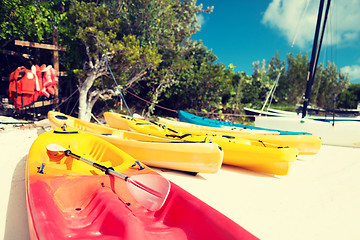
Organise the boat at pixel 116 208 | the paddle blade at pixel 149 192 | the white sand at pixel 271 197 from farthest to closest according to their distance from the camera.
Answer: the white sand at pixel 271 197 < the paddle blade at pixel 149 192 < the boat at pixel 116 208

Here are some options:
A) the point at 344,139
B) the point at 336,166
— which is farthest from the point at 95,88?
the point at 344,139

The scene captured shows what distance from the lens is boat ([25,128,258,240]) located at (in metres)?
1.80

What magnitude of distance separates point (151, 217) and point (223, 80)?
10.3m

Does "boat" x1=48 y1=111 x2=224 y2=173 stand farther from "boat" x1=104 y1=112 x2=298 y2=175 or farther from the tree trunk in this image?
the tree trunk

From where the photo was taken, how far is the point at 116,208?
2059 millimetres

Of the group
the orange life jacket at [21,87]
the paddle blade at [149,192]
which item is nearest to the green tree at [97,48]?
the orange life jacket at [21,87]

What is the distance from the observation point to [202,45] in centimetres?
1223

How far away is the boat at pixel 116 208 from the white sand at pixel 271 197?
571 millimetres

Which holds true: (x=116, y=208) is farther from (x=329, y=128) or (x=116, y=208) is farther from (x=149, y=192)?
(x=329, y=128)

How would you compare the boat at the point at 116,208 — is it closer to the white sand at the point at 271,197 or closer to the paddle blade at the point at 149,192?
the paddle blade at the point at 149,192

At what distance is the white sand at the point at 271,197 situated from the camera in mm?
2614

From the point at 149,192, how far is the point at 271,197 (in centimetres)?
221

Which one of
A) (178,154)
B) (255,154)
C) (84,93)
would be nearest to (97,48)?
(84,93)

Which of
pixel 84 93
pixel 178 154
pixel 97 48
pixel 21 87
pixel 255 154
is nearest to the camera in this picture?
pixel 178 154
